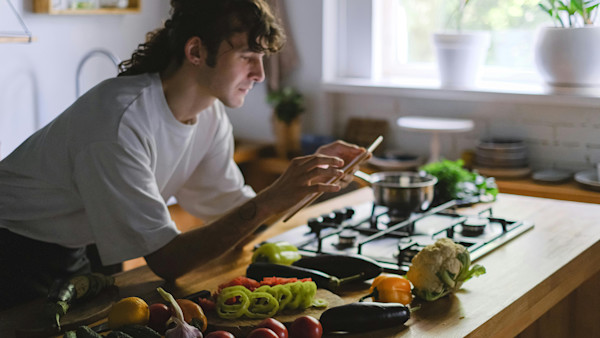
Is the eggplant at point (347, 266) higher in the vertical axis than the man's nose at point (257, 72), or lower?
lower

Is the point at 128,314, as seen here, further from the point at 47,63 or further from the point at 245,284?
the point at 47,63

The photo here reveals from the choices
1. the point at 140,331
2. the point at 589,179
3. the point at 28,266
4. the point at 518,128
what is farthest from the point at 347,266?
the point at 518,128

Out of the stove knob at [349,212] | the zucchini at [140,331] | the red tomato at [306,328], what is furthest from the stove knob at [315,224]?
the zucchini at [140,331]

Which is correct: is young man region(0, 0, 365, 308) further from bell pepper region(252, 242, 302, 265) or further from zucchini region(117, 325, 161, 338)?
zucchini region(117, 325, 161, 338)

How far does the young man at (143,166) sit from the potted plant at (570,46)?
1670 millimetres

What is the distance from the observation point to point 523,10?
4027 millimetres

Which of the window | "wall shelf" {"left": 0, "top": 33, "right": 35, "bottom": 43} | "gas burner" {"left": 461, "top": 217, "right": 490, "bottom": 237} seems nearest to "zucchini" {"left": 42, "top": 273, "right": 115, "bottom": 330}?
"gas burner" {"left": 461, "top": 217, "right": 490, "bottom": 237}

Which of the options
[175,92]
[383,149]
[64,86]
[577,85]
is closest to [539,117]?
[577,85]

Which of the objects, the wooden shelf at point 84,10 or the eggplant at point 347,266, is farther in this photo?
the wooden shelf at point 84,10

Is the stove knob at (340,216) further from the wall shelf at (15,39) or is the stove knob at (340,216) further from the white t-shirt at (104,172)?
the wall shelf at (15,39)

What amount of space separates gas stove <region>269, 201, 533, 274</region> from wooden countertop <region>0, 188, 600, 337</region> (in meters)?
0.07

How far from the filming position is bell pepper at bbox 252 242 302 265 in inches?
81.2

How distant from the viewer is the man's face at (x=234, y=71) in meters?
2.23

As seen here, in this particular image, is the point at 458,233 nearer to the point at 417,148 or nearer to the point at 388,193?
the point at 388,193
